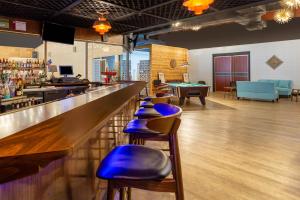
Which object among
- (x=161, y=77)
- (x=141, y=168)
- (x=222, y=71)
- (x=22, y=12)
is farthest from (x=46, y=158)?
(x=222, y=71)

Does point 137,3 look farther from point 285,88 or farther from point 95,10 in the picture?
point 285,88

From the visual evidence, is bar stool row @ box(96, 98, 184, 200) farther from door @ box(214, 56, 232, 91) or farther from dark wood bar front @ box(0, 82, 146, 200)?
door @ box(214, 56, 232, 91)

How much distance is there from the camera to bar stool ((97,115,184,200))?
1.10 meters

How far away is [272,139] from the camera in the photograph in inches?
168

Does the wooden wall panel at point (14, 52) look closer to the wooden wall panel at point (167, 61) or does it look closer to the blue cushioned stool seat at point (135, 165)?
the wooden wall panel at point (167, 61)

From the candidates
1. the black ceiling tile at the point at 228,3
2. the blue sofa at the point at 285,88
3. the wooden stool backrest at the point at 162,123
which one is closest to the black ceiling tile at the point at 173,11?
the black ceiling tile at the point at 228,3

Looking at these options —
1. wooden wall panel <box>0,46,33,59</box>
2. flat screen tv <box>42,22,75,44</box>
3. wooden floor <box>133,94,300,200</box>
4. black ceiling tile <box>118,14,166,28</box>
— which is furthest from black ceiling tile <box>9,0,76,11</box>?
wooden wall panel <box>0,46,33,59</box>

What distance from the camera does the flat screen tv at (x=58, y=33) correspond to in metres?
6.18

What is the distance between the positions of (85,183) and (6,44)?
8.04 m

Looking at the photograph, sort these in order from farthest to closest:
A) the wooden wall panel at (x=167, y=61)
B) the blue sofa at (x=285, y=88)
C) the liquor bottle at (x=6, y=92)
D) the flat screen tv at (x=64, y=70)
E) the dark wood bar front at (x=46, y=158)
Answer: the wooden wall panel at (x=167, y=61)
the blue sofa at (x=285, y=88)
the flat screen tv at (x=64, y=70)
the liquor bottle at (x=6, y=92)
the dark wood bar front at (x=46, y=158)

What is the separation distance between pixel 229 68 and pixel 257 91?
13.1 feet

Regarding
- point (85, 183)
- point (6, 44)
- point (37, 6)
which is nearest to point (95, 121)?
point (85, 183)

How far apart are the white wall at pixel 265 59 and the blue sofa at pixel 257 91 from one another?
8.01 feet

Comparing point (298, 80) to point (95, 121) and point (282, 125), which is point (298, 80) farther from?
point (95, 121)
